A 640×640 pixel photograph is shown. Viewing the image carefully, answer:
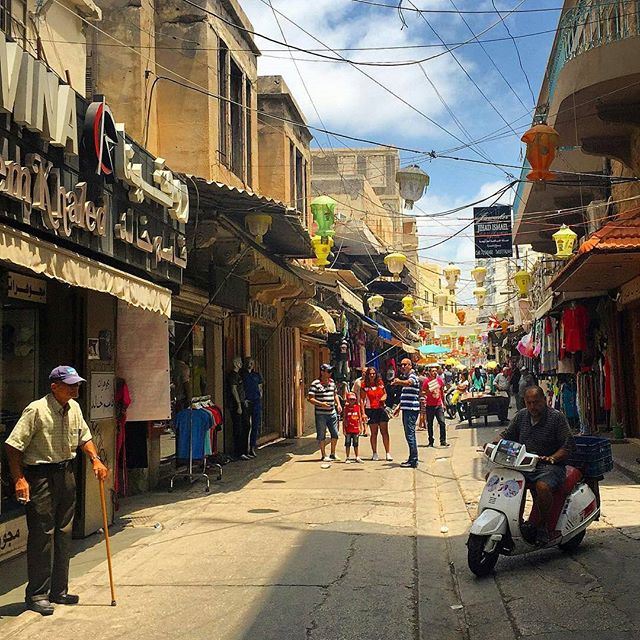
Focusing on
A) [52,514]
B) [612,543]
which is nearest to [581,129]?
[612,543]

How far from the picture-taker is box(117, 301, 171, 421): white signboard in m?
9.38

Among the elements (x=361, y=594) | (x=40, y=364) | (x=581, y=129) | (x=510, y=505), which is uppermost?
(x=581, y=129)

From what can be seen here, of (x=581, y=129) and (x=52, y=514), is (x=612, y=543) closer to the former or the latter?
(x=52, y=514)

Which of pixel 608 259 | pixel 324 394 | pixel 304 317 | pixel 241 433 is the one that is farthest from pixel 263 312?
pixel 608 259

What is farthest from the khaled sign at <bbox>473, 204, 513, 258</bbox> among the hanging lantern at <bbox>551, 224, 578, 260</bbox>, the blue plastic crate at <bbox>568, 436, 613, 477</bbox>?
the blue plastic crate at <bbox>568, 436, 613, 477</bbox>

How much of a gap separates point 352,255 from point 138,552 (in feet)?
70.4

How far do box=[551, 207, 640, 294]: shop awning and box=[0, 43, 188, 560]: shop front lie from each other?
5.76 metres

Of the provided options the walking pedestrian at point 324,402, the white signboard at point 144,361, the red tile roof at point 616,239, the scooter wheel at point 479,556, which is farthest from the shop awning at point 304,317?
the scooter wheel at point 479,556

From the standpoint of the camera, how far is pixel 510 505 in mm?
6160

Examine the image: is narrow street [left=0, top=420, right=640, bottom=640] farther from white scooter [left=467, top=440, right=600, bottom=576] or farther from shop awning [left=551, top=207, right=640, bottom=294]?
shop awning [left=551, top=207, right=640, bottom=294]

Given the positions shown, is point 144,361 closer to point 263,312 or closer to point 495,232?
point 263,312

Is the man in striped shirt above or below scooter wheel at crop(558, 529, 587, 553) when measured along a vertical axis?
above

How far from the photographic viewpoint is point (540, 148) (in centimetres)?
1088

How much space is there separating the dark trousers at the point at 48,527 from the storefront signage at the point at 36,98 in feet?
8.79
